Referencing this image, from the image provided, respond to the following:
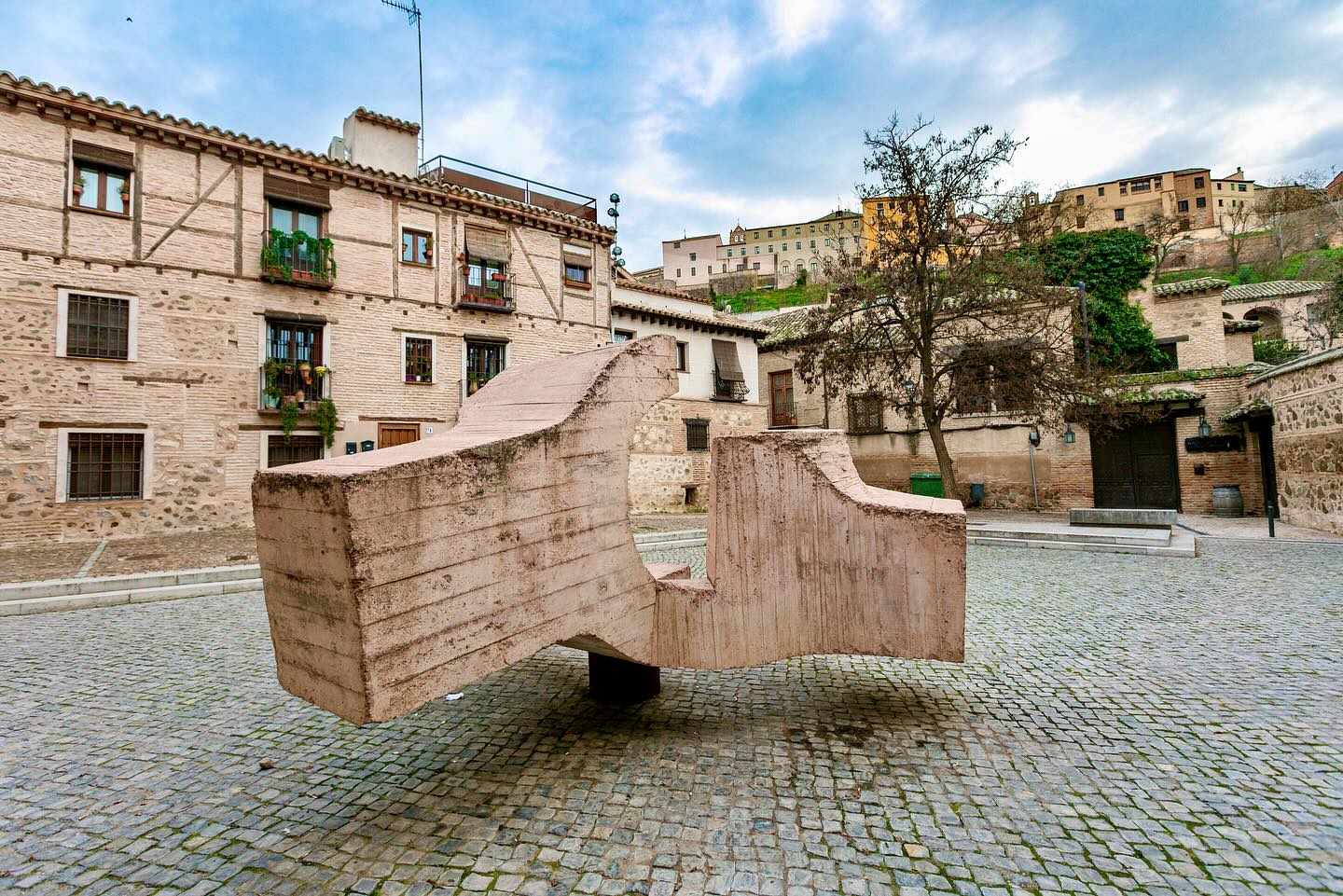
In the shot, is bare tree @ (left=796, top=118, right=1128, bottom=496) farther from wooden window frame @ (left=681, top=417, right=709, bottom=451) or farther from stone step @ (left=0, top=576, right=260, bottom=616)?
stone step @ (left=0, top=576, right=260, bottom=616)

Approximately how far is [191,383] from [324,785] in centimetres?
1353

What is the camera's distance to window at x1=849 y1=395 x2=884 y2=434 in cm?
2194

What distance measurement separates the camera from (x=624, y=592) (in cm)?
335

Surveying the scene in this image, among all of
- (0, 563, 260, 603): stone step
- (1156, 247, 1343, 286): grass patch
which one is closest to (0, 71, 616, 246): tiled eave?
(0, 563, 260, 603): stone step

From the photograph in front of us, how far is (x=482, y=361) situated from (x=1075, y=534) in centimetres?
1496

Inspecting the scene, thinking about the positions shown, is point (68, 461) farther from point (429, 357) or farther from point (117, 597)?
point (429, 357)

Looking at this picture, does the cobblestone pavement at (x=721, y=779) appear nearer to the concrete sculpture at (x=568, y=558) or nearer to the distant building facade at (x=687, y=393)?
the concrete sculpture at (x=568, y=558)

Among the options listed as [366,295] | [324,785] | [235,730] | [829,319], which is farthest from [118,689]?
[829,319]

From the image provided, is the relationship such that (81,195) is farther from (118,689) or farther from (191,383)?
(118,689)

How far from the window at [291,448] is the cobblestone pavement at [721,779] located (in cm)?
927

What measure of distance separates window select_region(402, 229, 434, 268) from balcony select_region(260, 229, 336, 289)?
1.82 m

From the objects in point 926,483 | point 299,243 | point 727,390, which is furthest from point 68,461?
point 926,483

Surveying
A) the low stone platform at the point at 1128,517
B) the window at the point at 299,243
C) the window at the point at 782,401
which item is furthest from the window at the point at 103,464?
the low stone platform at the point at 1128,517

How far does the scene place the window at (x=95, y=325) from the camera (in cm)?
1214
